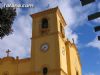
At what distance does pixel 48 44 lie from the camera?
31875 millimetres

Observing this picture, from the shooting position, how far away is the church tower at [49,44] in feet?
99.0

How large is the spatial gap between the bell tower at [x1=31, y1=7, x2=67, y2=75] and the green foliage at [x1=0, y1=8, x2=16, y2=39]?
59.4ft

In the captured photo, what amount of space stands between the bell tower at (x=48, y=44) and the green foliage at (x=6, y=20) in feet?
59.4

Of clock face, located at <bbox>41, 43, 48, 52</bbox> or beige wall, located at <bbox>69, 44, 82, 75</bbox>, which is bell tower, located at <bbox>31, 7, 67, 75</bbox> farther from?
beige wall, located at <bbox>69, 44, 82, 75</bbox>

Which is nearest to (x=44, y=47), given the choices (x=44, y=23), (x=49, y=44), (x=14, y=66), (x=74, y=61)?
(x=49, y=44)

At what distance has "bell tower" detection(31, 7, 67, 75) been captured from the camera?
30.2 metres

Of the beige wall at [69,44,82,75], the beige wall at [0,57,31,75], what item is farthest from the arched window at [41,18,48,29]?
the beige wall at [0,57,31,75]

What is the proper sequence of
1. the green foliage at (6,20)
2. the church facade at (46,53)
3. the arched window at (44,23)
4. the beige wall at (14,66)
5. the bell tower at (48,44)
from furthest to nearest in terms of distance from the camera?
the arched window at (44,23) → the beige wall at (14,66) → the church facade at (46,53) → the bell tower at (48,44) → the green foliage at (6,20)

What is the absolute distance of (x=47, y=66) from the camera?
30203 millimetres

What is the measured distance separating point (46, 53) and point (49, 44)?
1442 mm

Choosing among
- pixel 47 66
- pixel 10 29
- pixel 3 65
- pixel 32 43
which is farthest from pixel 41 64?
pixel 10 29

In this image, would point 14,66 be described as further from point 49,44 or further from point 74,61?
point 74,61

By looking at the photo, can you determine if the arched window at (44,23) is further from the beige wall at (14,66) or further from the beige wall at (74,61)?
the beige wall at (14,66)

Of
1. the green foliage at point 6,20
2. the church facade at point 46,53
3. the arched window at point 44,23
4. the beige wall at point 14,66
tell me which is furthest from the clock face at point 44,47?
the green foliage at point 6,20
